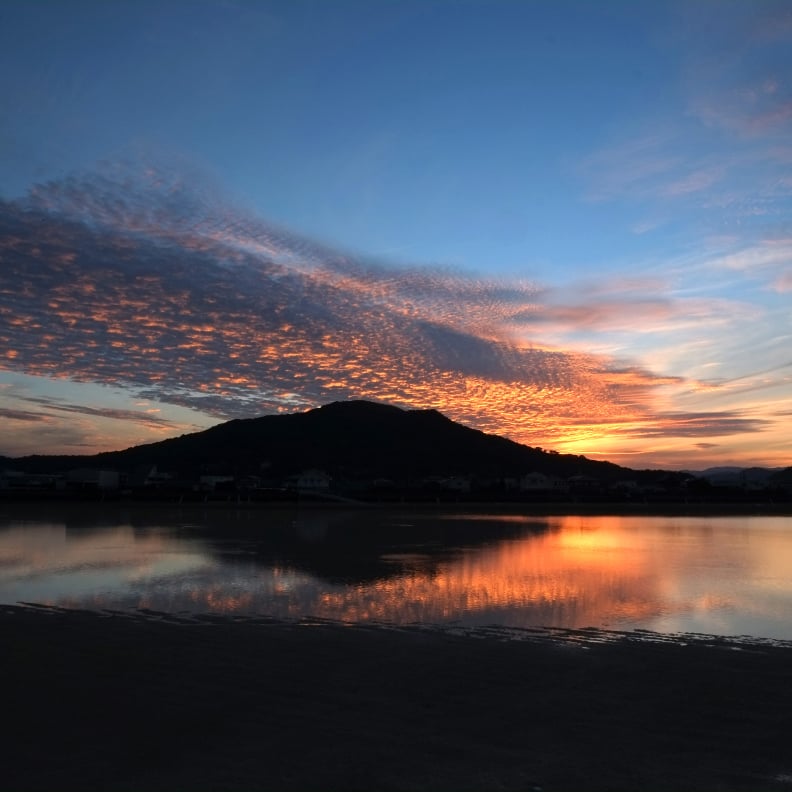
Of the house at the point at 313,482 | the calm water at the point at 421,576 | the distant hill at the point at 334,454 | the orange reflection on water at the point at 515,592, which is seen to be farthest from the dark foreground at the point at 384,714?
the distant hill at the point at 334,454

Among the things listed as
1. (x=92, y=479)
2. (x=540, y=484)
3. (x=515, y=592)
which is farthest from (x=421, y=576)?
(x=540, y=484)

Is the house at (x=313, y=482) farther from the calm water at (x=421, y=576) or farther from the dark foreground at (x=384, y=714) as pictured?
the dark foreground at (x=384, y=714)

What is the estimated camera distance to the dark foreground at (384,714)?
20.3ft

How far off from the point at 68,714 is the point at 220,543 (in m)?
24.4

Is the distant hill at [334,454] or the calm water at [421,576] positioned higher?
the distant hill at [334,454]

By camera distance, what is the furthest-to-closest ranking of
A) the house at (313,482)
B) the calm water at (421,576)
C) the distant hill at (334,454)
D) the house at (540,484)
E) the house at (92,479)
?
1. the distant hill at (334,454)
2. the house at (540,484)
3. the house at (313,482)
4. the house at (92,479)
5. the calm water at (421,576)

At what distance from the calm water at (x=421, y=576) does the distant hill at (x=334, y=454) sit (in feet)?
374

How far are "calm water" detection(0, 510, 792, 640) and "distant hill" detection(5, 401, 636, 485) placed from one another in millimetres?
114065

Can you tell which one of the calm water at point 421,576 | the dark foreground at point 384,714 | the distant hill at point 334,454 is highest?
the distant hill at point 334,454

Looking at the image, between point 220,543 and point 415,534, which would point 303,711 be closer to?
point 220,543

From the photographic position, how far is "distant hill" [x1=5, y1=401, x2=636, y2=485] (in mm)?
161500

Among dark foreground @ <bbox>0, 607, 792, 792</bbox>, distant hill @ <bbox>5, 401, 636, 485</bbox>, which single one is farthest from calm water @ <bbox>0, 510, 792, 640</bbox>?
distant hill @ <bbox>5, 401, 636, 485</bbox>

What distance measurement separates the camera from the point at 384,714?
25.5ft

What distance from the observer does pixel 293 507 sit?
72.7m
